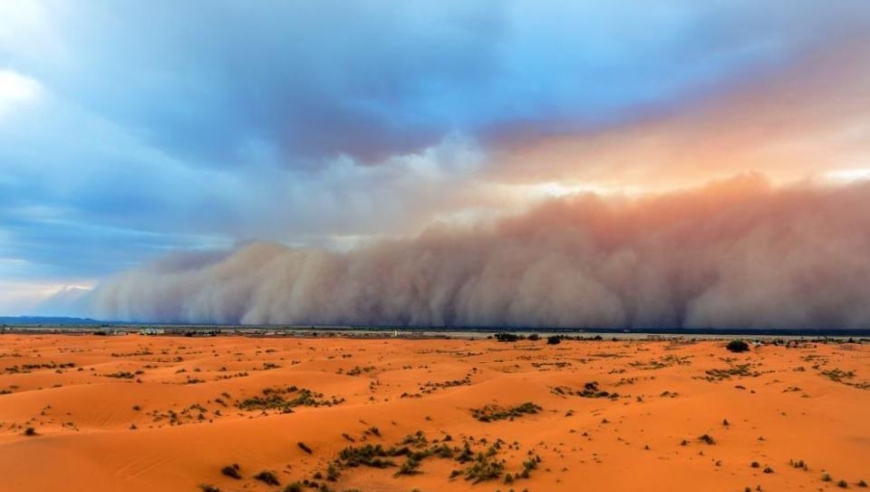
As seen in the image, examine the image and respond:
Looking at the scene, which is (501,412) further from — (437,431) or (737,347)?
(737,347)

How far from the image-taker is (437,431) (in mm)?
24703

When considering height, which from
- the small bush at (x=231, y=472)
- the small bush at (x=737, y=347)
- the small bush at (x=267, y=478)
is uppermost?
the small bush at (x=737, y=347)

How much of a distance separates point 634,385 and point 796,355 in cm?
2919

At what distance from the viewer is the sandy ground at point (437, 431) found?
15.9 metres

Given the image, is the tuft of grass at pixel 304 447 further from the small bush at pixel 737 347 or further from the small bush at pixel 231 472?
the small bush at pixel 737 347

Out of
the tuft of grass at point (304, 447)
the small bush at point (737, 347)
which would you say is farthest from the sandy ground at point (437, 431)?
the small bush at point (737, 347)

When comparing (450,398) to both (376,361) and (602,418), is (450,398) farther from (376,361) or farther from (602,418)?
(376,361)

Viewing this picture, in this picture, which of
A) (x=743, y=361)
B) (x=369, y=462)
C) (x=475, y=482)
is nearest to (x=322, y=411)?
(x=369, y=462)

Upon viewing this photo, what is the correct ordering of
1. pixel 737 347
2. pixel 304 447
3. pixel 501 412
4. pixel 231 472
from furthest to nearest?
pixel 737 347
pixel 501 412
pixel 304 447
pixel 231 472

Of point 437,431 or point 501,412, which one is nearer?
point 437,431

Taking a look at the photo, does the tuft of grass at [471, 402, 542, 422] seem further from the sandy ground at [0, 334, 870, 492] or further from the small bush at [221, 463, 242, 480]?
the small bush at [221, 463, 242, 480]

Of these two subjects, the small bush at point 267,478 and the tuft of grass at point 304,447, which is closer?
the small bush at point 267,478

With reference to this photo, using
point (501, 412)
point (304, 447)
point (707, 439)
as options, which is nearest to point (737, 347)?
point (501, 412)

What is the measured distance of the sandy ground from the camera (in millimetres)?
15898
